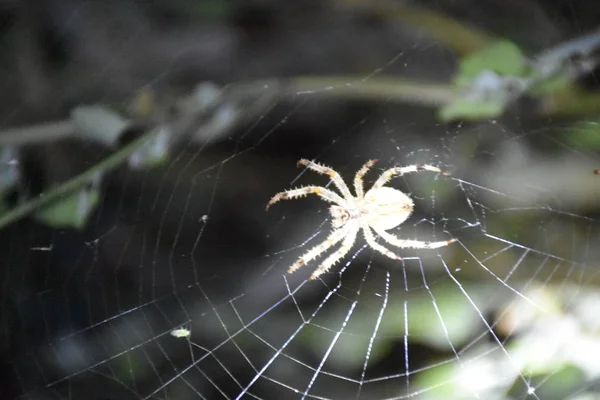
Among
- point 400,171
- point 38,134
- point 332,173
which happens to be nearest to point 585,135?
point 400,171

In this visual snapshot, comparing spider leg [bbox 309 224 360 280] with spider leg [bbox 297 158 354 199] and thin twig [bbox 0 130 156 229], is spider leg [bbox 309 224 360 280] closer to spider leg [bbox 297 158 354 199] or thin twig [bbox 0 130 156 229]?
spider leg [bbox 297 158 354 199]

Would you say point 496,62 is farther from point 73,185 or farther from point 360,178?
point 73,185

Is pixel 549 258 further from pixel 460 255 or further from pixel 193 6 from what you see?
pixel 193 6

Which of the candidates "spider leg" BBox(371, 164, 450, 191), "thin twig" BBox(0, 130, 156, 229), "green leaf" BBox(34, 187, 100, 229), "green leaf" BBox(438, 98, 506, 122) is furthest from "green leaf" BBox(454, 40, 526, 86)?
"green leaf" BBox(34, 187, 100, 229)

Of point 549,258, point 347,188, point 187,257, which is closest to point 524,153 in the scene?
point 549,258

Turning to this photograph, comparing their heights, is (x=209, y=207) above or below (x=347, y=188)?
below
